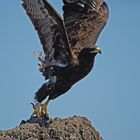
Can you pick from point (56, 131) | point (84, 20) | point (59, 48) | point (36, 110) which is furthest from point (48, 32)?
point (56, 131)

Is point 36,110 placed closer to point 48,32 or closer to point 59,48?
point 59,48

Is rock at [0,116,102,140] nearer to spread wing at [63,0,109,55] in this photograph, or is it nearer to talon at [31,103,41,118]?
talon at [31,103,41,118]

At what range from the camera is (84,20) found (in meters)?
18.5

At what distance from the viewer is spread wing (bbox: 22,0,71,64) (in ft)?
54.6

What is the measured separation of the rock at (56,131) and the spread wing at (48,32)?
196cm

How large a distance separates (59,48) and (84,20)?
1.93 metres

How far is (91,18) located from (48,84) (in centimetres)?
316

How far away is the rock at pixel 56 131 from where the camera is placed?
14.5 meters

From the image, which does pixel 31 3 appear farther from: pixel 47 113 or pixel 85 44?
pixel 47 113

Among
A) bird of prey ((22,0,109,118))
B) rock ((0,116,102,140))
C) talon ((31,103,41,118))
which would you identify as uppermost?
bird of prey ((22,0,109,118))

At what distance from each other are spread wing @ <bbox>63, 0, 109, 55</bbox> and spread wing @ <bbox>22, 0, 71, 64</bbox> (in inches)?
15.0

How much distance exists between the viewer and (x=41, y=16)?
55.9 feet

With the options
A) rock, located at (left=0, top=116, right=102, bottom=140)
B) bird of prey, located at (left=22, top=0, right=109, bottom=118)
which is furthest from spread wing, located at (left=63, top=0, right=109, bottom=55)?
rock, located at (left=0, top=116, right=102, bottom=140)

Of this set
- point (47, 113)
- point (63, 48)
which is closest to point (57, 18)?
point (63, 48)
